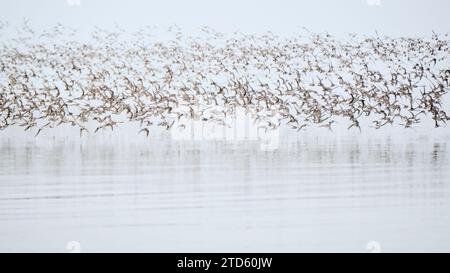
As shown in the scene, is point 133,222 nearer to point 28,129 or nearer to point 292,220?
point 292,220

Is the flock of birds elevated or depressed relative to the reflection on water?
elevated

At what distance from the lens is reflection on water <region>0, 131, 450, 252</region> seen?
3812 mm

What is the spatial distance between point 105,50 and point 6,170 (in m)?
2.55

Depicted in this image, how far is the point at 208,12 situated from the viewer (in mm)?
7727

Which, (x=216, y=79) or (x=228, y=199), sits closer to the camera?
(x=228, y=199)

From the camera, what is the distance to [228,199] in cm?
468

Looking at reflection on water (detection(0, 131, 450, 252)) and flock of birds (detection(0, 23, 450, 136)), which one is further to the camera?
flock of birds (detection(0, 23, 450, 136))

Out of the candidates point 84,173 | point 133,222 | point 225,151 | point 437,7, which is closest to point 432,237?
point 133,222

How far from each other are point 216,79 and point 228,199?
4016mm

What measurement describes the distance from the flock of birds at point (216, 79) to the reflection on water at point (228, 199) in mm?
1445

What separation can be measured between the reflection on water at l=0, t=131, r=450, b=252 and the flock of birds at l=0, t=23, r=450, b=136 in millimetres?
1445

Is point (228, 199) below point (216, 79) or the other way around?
below

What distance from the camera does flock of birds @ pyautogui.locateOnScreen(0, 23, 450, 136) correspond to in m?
8.31

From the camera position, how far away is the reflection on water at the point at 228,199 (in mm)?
3812
